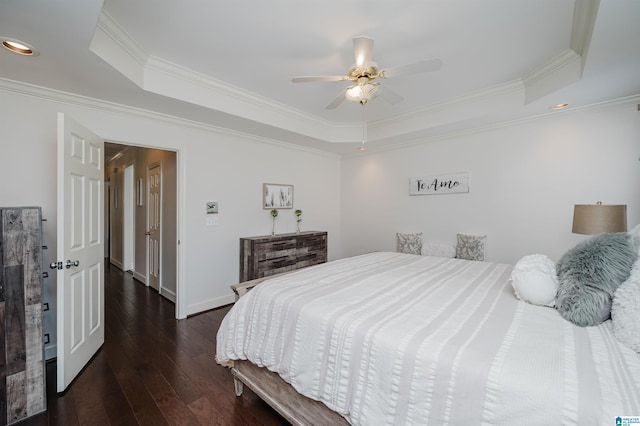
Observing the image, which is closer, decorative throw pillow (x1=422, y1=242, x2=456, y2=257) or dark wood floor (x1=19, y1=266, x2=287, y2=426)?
dark wood floor (x1=19, y1=266, x2=287, y2=426)

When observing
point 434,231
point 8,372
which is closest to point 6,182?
point 8,372

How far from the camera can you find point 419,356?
1024mm

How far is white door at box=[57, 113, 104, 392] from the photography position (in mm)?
1894

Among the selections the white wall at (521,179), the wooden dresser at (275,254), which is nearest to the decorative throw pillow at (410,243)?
the white wall at (521,179)

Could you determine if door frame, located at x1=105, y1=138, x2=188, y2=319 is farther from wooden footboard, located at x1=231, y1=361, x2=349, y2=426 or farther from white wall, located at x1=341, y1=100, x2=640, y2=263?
white wall, located at x1=341, y1=100, x2=640, y2=263

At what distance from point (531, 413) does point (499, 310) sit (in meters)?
0.68

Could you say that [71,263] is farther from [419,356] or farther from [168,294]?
Answer: [419,356]

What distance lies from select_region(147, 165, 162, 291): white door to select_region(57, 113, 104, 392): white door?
4.91 feet

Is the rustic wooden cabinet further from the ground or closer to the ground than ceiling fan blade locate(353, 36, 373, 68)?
closer to the ground

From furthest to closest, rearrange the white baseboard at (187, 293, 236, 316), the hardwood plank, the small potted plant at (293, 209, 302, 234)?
the small potted plant at (293, 209, 302, 234) < the white baseboard at (187, 293, 236, 316) < the hardwood plank

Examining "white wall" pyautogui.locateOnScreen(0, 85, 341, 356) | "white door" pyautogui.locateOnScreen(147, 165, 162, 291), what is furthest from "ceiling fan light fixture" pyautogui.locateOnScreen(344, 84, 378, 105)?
"white door" pyautogui.locateOnScreen(147, 165, 162, 291)

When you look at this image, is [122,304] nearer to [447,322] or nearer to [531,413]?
[447,322]

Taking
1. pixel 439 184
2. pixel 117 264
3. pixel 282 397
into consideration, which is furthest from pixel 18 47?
pixel 117 264

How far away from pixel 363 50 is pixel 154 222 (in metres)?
4.09
